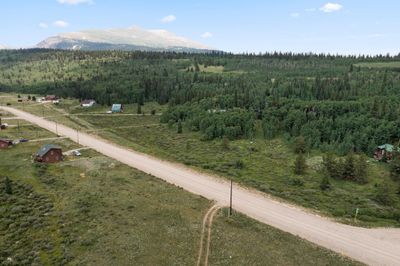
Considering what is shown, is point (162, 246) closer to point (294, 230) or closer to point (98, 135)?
point (294, 230)

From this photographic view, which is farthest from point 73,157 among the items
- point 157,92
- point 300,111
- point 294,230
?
point 157,92

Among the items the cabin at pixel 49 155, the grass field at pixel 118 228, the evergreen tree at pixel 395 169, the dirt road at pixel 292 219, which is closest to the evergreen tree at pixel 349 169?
the evergreen tree at pixel 395 169

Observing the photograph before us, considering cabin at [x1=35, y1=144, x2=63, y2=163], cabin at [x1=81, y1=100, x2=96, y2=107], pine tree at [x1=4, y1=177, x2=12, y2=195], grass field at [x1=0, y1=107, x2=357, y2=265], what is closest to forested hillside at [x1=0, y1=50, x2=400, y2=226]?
cabin at [x1=81, y1=100, x2=96, y2=107]

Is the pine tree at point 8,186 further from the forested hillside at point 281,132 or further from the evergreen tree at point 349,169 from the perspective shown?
the evergreen tree at point 349,169

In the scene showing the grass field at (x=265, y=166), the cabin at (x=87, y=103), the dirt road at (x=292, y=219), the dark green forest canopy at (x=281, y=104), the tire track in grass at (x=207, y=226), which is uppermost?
the dark green forest canopy at (x=281, y=104)

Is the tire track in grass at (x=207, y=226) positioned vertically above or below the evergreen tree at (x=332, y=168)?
below

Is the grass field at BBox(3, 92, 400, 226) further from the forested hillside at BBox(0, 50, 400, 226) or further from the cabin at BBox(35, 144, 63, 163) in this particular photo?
the cabin at BBox(35, 144, 63, 163)
